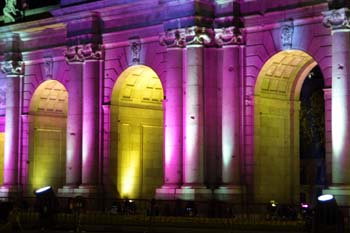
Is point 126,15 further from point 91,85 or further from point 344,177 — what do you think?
point 344,177

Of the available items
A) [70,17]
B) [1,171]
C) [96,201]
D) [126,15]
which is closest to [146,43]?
[126,15]

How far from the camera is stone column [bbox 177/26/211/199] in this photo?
183 feet

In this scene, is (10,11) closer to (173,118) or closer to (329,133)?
(173,118)

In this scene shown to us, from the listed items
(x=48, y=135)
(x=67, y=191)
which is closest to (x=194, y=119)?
(x=67, y=191)

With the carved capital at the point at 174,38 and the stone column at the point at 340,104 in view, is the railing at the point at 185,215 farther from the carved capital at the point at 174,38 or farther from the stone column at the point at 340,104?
the carved capital at the point at 174,38

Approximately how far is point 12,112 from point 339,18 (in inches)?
1156

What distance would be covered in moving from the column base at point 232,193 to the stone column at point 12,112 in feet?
64.6

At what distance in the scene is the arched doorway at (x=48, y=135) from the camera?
6869cm

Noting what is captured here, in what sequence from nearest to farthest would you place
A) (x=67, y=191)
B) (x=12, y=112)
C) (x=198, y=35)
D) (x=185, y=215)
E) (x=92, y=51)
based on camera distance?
(x=185, y=215) < (x=198, y=35) < (x=92, y=51) < (x=67, y=191) < (x=12, y=112)

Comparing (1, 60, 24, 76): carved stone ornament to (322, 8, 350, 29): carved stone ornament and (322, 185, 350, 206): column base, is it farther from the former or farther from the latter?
(322, 185, 350, 206): column base

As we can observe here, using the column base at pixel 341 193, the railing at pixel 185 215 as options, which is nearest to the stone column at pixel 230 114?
the railing at pixel 185 215

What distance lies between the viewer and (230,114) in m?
55.2

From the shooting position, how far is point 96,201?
200 ft

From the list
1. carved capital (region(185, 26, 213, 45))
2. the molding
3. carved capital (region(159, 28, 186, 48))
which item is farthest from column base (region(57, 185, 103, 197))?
the molding
